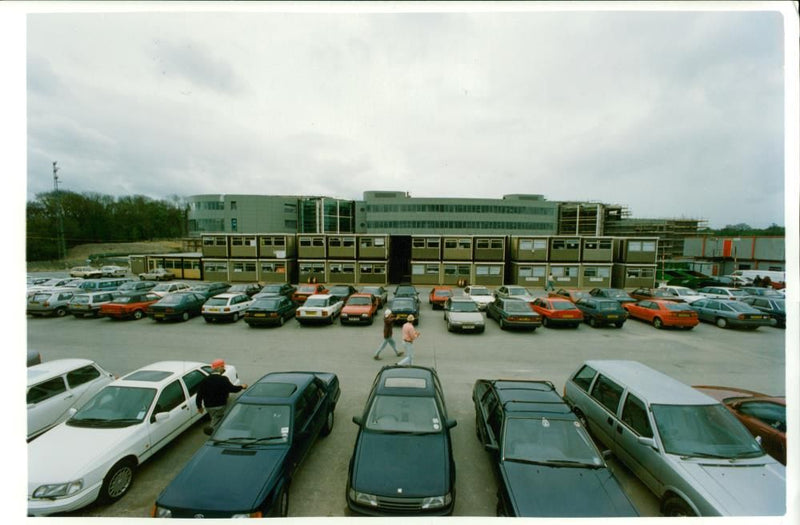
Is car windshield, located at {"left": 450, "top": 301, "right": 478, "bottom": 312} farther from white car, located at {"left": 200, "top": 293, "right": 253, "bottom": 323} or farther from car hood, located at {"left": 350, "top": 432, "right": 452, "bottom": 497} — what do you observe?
white car, located at {"left": 200, "top": 293, "right": 253, "bottom": 323}

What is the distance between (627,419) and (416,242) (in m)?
26.6

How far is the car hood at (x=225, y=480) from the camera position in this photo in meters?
3.63

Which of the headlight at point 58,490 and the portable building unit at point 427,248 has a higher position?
the portable building unit at point 427,248

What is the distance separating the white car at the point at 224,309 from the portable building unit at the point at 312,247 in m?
15.0

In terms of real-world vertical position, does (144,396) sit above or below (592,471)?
above

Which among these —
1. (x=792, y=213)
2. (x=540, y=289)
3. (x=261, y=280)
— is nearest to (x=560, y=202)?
(x=540, y=289)

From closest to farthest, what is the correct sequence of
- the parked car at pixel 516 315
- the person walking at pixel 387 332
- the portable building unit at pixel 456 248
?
the person walking at pixel 387 332, the parked car at pixel 516 315, the portable building unit at pixel 456 248

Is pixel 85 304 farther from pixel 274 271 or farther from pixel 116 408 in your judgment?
pixel 116 408

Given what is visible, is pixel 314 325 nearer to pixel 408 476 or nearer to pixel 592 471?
pixel 408 476

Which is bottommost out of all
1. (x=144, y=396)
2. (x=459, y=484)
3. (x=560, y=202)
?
(x=459, y=484)

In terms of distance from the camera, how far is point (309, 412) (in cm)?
538

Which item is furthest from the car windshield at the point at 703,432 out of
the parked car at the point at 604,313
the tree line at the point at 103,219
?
the tree line at the point at 103,219

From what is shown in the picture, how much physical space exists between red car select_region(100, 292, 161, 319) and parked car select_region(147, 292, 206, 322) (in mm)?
874

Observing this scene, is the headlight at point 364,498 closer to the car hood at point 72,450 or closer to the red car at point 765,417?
the car hood at point 72,450
